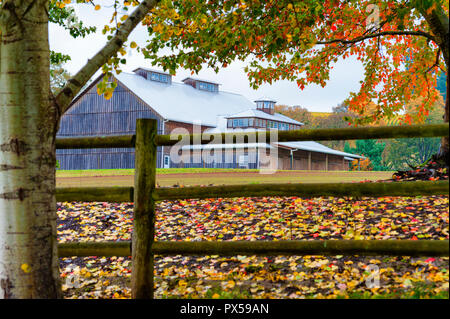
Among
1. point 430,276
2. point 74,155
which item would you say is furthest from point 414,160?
point 430,276

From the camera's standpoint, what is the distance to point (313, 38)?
26.3ft

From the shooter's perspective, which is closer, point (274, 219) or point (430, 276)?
point (430, 276)

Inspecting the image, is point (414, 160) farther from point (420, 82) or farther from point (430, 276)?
point (430, 276)

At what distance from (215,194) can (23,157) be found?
1.82 metres

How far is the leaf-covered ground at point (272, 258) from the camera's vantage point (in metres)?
4.47

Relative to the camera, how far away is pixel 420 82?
12078 mm

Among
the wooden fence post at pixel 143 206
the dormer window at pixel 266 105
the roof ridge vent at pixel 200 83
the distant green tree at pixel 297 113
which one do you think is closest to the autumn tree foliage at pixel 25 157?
the wooden fence post at pixel 143 206

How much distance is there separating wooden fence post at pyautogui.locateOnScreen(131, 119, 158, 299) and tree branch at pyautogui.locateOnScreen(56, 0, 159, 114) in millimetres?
695

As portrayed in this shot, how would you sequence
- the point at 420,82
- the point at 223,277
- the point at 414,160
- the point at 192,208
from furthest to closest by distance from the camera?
the point at 414,160 → the point at 420,82 → the point at 192,208 → the point at 223,277

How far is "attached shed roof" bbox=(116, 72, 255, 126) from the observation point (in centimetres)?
3347

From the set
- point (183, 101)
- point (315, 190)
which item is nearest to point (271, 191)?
point (315, 190)

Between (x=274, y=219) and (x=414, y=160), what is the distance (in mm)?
51580

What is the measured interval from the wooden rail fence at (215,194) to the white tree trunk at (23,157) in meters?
0.71

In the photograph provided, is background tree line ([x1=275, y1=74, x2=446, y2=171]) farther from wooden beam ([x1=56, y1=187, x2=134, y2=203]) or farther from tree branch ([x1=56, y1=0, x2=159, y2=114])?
wooden beam ([x1=56, y1=187, x2=134, y2=203])
